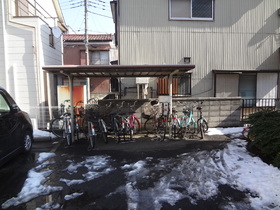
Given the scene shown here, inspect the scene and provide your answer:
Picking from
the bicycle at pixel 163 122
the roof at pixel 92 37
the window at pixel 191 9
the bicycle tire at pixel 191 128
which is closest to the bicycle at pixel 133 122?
the bicycle at pixel 163 122

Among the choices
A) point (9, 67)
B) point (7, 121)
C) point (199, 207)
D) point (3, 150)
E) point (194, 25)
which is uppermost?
point (194, 25)

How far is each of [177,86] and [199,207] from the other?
6.99 m

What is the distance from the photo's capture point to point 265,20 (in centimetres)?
976

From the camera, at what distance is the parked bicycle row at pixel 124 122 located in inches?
244

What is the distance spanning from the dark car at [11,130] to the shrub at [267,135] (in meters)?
5.11

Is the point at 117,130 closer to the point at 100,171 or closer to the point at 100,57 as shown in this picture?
the point at 100,171

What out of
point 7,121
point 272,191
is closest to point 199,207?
point 272,191

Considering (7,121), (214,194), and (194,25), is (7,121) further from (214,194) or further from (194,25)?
(194,25)

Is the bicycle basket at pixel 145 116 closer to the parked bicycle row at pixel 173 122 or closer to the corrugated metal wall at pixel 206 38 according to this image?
the parked bicycle row at pixel 173 122

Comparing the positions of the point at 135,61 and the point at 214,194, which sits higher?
the point at 135,61

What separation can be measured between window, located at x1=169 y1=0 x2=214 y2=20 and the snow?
263 inches

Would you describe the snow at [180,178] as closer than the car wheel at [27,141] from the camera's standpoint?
Yes

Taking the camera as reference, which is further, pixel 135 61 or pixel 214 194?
pixel 135 61

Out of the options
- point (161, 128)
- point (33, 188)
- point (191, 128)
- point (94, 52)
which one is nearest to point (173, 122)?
point (161, 128)
